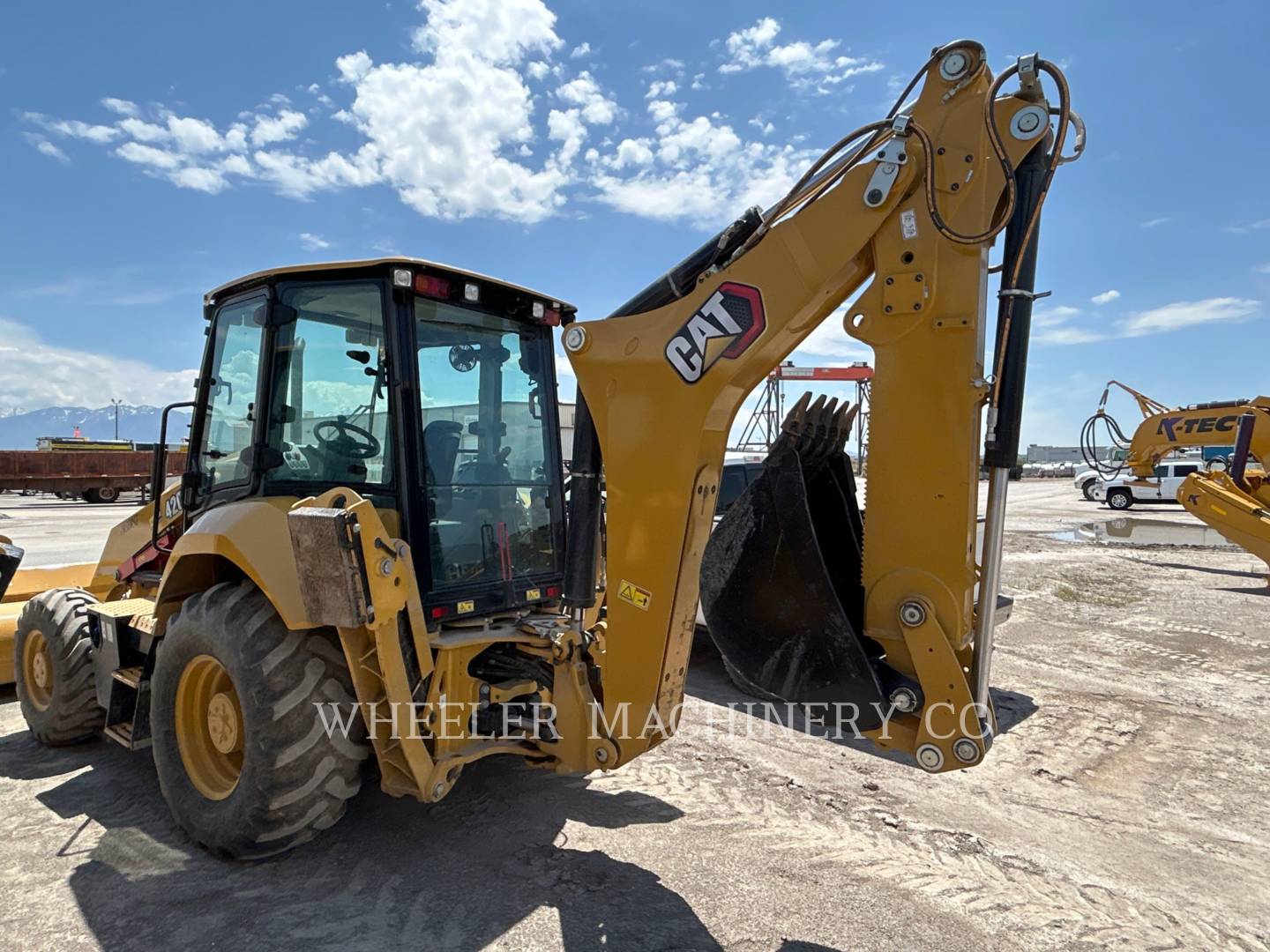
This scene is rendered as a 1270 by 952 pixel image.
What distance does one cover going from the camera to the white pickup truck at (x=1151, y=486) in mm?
25703

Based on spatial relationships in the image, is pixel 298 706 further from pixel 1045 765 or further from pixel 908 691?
pixel 1045 765

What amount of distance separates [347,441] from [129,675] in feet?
6.00

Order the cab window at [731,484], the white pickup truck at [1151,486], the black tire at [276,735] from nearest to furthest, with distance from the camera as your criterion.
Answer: the black tire at [276,735] < the cab window at [731,484] < the white pickup truck at [1151,486]

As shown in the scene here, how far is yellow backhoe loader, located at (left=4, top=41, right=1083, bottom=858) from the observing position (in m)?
2.45

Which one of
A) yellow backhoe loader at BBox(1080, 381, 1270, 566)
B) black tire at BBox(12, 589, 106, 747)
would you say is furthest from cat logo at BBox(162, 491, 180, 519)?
yellow backhoe loader at BBox(1080, 381, 1270, 566)

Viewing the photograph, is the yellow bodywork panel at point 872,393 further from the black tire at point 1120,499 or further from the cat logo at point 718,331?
the black tire at point 1120,499

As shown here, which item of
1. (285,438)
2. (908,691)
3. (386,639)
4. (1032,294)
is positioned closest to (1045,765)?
(908,691)

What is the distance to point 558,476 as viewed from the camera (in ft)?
13.3

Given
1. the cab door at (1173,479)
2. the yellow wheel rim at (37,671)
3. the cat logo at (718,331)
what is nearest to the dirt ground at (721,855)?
the yellow wheel rim at (37,671)

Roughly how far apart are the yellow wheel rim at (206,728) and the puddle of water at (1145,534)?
1680 cm

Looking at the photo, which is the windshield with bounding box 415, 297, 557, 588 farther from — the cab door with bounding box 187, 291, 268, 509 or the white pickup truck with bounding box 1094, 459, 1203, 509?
the white pickup truck with bounding box 1094, 459, 1203, 509

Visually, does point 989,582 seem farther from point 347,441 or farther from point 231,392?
point 231,392

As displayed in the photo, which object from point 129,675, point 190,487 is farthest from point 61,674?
point 190,487

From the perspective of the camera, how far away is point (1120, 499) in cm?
2705
